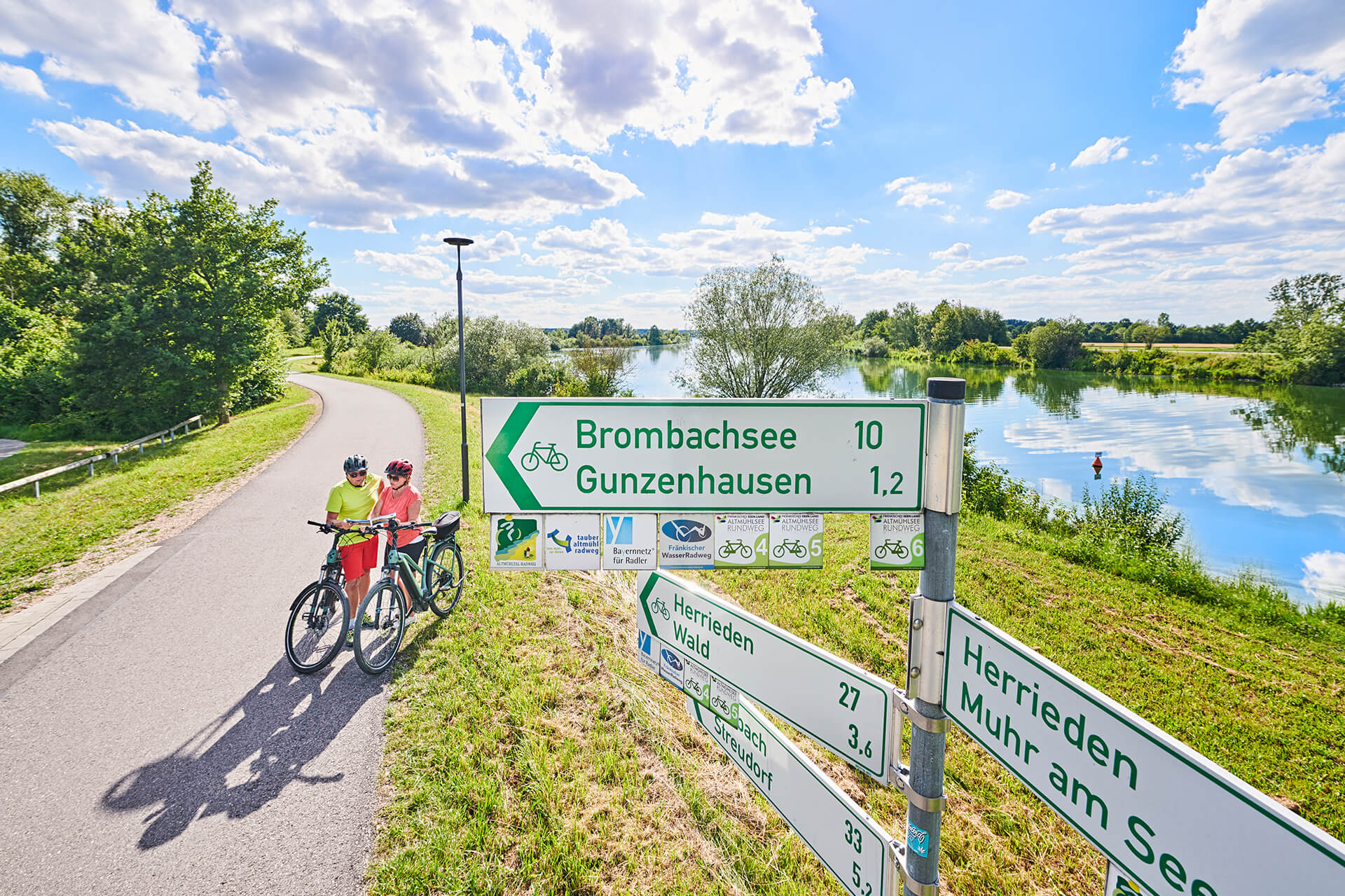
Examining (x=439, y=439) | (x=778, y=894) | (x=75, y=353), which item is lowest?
(x=778, y=894)

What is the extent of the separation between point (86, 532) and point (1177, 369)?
77.4m

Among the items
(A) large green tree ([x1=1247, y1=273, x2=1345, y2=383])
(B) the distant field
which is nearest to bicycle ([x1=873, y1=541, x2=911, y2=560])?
(A) large green tree ([x1=1247, y1=273, x2=1345, y2=383])

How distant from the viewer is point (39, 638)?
228 inches

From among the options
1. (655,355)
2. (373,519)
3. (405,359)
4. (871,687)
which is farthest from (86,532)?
(655,355)

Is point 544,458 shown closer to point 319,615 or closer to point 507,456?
point 507,456

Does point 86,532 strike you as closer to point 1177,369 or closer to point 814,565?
point 814,565

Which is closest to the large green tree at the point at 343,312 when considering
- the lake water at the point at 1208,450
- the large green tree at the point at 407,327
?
the large green tree at the point at 407,327

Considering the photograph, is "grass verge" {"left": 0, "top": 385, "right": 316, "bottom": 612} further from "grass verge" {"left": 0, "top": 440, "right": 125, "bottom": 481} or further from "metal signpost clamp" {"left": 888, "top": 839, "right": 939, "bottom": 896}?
"metal signpost clamp" {"left": 888, "top": 839, "right": 939, "bottom": 896}

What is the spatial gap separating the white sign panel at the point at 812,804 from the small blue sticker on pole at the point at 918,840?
0.26ft

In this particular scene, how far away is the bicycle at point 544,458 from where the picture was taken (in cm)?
207

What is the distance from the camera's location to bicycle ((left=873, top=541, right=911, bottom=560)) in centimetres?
167

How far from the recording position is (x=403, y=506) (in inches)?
216

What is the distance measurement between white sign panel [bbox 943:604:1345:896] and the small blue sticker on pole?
0.30 meters

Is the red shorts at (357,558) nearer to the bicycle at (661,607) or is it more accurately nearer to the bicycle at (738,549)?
the bicycle at (661,607)
